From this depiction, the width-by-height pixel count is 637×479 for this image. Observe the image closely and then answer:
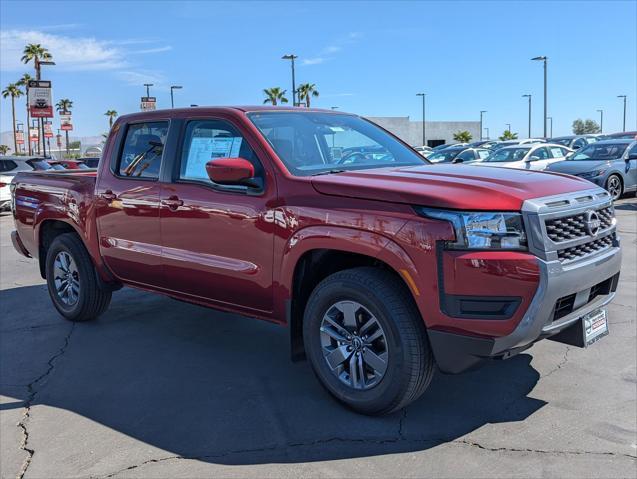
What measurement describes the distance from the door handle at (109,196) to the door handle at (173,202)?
0.76 meters

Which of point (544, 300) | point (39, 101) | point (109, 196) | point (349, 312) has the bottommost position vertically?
point (349, 312)

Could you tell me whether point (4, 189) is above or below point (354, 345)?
above

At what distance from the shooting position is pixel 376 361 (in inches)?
147

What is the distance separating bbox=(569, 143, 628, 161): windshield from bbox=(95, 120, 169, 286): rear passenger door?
45.3ft

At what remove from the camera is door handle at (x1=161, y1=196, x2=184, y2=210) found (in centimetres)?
471

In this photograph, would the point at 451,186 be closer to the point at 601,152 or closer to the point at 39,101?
the point at 601,152

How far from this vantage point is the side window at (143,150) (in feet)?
16.8

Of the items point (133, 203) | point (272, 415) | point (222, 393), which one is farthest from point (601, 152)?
point (272, 415)

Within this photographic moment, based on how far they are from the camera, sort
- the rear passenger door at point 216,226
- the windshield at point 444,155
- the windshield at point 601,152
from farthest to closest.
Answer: the windshield at point 444,155, the windshield at point 601,152, the rear passenger door at point 216,226

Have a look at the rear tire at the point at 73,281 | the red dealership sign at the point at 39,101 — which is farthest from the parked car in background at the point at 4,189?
the red dealership sign at the point at 39,101

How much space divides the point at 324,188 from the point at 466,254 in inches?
39.6

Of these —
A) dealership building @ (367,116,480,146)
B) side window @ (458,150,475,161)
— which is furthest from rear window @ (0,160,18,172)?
dealership building @ (367,116,480,146)

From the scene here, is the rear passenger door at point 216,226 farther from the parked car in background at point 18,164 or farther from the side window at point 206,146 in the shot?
the parked car in background at point 18,164

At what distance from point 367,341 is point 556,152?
18199 mm
